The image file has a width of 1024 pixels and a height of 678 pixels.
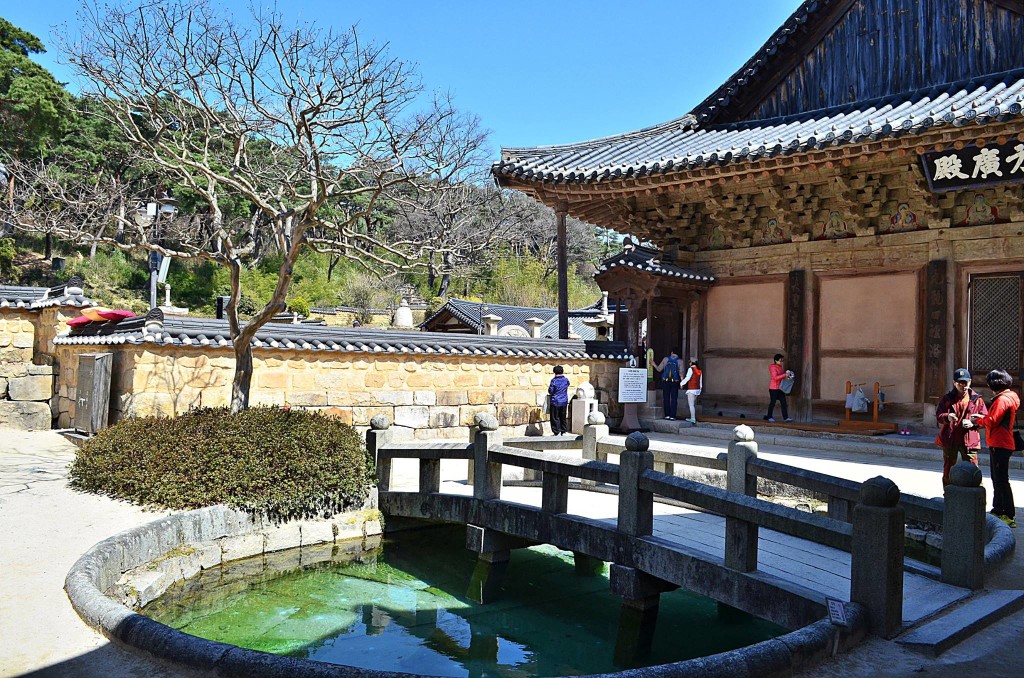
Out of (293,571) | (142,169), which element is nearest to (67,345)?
(293,571)

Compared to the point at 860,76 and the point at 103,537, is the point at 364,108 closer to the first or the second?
the point at 103,537

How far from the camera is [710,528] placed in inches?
289

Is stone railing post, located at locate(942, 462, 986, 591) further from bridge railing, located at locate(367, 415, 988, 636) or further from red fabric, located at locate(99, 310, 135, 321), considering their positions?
red fabric, located at locate(99, 310, 135, 321)

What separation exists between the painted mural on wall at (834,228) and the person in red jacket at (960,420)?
21.3 ft

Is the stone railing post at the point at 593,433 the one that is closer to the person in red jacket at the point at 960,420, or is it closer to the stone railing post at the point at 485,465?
the stone railing post at the point at 485,465

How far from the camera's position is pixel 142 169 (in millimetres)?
32125

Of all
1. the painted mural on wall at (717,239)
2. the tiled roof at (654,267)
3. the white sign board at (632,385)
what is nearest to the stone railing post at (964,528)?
the tiled roof at (654,267)

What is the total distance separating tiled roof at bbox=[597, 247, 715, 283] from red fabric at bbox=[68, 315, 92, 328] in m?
9.53

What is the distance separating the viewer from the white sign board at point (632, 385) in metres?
14.6

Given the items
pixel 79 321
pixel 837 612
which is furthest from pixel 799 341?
pixel 79 321

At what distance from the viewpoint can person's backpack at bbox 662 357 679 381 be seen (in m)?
14.8

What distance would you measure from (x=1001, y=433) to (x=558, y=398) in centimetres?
802

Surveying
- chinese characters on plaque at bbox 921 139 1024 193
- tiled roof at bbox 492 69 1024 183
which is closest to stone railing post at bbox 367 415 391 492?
tiled roof at bbox 492 69 1024 183

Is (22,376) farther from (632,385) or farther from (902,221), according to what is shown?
(902,221)
